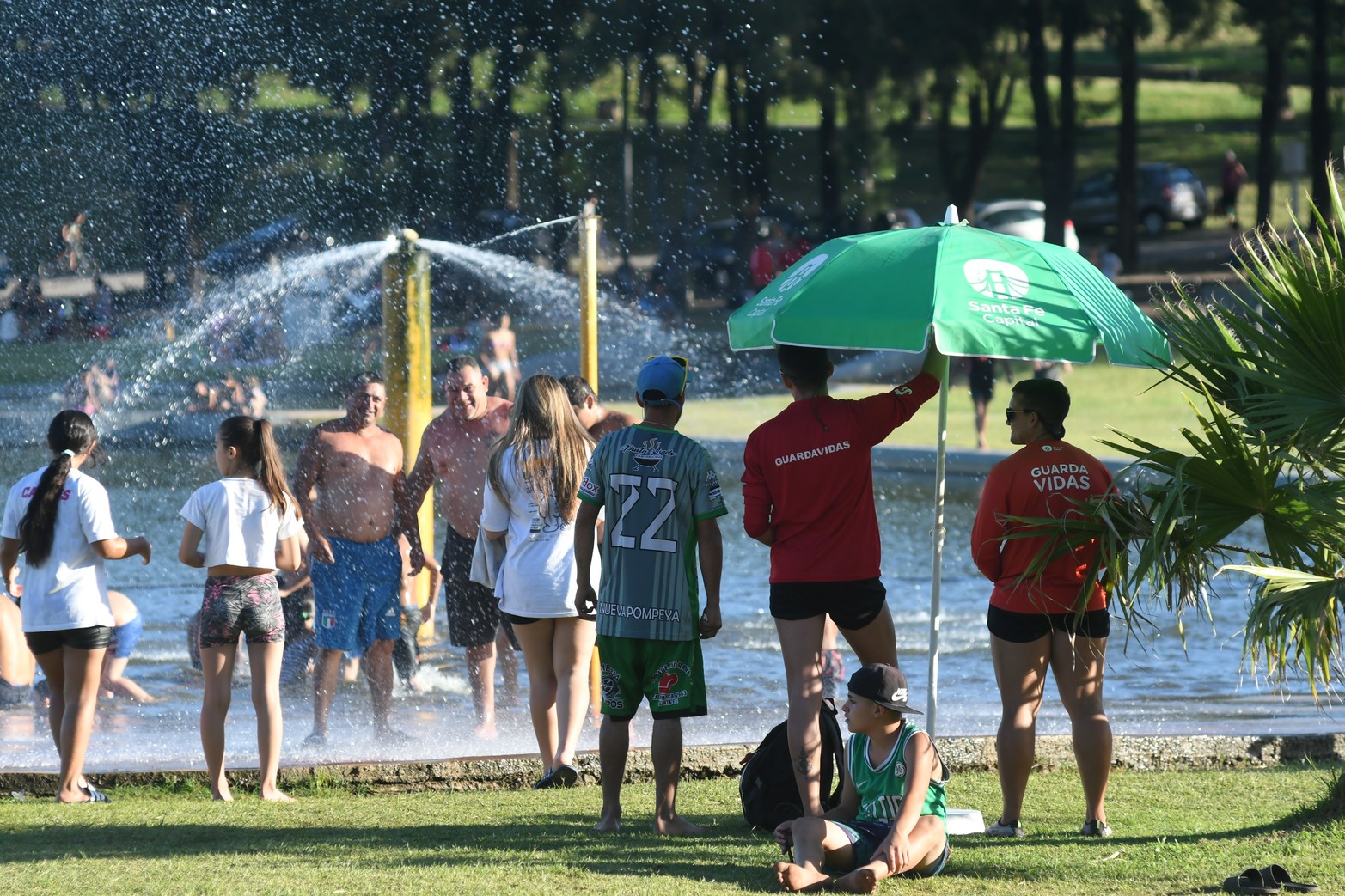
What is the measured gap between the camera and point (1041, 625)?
518 cm

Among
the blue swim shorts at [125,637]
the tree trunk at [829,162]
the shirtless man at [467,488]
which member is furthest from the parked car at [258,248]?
the shirtless man at [467,488]

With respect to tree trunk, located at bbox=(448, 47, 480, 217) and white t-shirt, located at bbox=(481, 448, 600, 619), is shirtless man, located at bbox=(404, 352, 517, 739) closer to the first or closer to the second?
white t-shirt, located at bbox=(481, 448, 600, 619)

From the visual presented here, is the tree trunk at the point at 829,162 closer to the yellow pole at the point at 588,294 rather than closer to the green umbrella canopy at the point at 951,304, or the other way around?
the yellow pole at the point at 588,294

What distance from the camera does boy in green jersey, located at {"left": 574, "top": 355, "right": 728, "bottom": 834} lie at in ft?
17.2

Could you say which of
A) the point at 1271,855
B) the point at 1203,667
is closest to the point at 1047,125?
the point at 1203,667

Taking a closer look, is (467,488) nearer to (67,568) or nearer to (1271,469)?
(67,568)

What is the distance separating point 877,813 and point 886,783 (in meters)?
0.10

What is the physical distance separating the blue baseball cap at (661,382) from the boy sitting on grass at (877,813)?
3.71ft

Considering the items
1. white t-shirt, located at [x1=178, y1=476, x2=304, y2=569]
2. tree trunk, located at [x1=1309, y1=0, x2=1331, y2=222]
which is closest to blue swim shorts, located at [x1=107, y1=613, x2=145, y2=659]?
white t-shirt, located at [x1=178, y1=476, x2=304, y2=569]

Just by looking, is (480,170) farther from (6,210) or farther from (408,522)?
(408,522)

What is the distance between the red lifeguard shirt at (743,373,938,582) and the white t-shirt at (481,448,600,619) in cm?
122

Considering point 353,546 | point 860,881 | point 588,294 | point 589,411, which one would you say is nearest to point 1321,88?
point 588,294

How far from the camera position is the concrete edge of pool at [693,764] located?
6152 mm

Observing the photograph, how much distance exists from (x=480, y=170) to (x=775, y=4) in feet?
24.8
